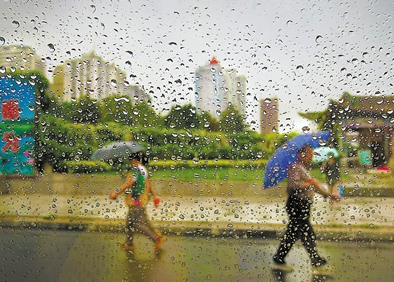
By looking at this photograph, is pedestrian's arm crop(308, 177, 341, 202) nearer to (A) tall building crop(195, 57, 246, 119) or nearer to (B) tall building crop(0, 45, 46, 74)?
(A) tall building crop(195, 57, 246, 119)

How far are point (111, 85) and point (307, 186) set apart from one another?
115 cm

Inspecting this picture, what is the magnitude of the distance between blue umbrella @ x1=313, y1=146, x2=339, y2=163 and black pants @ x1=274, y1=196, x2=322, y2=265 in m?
0.22

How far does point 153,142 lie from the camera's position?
6.36 ft

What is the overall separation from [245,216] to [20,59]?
1.53 metres

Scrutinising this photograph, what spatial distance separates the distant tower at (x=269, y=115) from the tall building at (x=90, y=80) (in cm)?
66

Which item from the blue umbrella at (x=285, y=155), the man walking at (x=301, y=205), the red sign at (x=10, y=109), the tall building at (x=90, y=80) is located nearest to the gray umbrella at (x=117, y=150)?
the tall building at (x=90, y=80)

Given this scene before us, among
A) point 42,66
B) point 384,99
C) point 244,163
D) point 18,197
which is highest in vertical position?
point 42,66

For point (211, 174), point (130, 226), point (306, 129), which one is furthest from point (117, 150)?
point (306, 129)

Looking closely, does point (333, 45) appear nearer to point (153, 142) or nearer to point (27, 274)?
point (153, 142)

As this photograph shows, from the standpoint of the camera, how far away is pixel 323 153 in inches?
74.0

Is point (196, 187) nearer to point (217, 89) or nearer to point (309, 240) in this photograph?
point (217, 89)

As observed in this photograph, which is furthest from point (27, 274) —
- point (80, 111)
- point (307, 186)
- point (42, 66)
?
point (307, 186)

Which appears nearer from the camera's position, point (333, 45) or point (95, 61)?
point (333, 45)

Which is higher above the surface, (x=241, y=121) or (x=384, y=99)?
(x=384, y=99)
